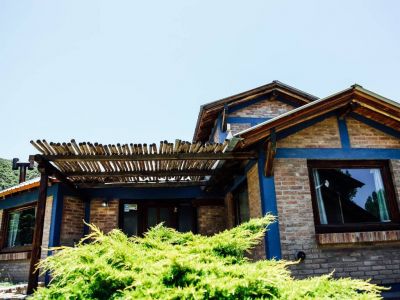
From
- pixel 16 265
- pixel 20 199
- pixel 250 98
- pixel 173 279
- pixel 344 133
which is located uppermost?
pixel 250 98

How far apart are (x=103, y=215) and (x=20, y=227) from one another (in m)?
3.28

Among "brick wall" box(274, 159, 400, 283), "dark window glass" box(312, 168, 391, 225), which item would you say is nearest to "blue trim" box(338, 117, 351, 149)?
"dark window glass" box(312, 168, 391, 225)

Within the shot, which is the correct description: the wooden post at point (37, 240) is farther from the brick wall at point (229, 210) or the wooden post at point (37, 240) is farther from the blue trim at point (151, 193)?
the brick wall at point (229, 210)

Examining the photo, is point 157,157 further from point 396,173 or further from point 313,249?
point 396,173

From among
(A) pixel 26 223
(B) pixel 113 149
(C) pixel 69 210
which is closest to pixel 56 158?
(B) pixel 113 149

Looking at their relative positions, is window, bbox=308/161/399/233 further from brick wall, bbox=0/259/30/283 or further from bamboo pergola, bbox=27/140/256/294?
brick wall, bbox=0/259/30/283

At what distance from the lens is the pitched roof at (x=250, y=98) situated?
10.2 metres

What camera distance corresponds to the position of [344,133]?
6.20 meters

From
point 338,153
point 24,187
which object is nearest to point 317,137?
point 338,153

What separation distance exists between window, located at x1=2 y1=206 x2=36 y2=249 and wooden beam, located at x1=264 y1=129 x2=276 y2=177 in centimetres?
763

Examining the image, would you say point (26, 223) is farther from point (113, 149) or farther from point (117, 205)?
point (113, 149)

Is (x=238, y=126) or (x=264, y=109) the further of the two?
(x=264, y=109)

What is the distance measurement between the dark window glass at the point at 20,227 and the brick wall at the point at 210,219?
522 cm

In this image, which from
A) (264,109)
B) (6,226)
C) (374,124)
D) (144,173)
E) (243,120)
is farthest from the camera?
(264,109)
